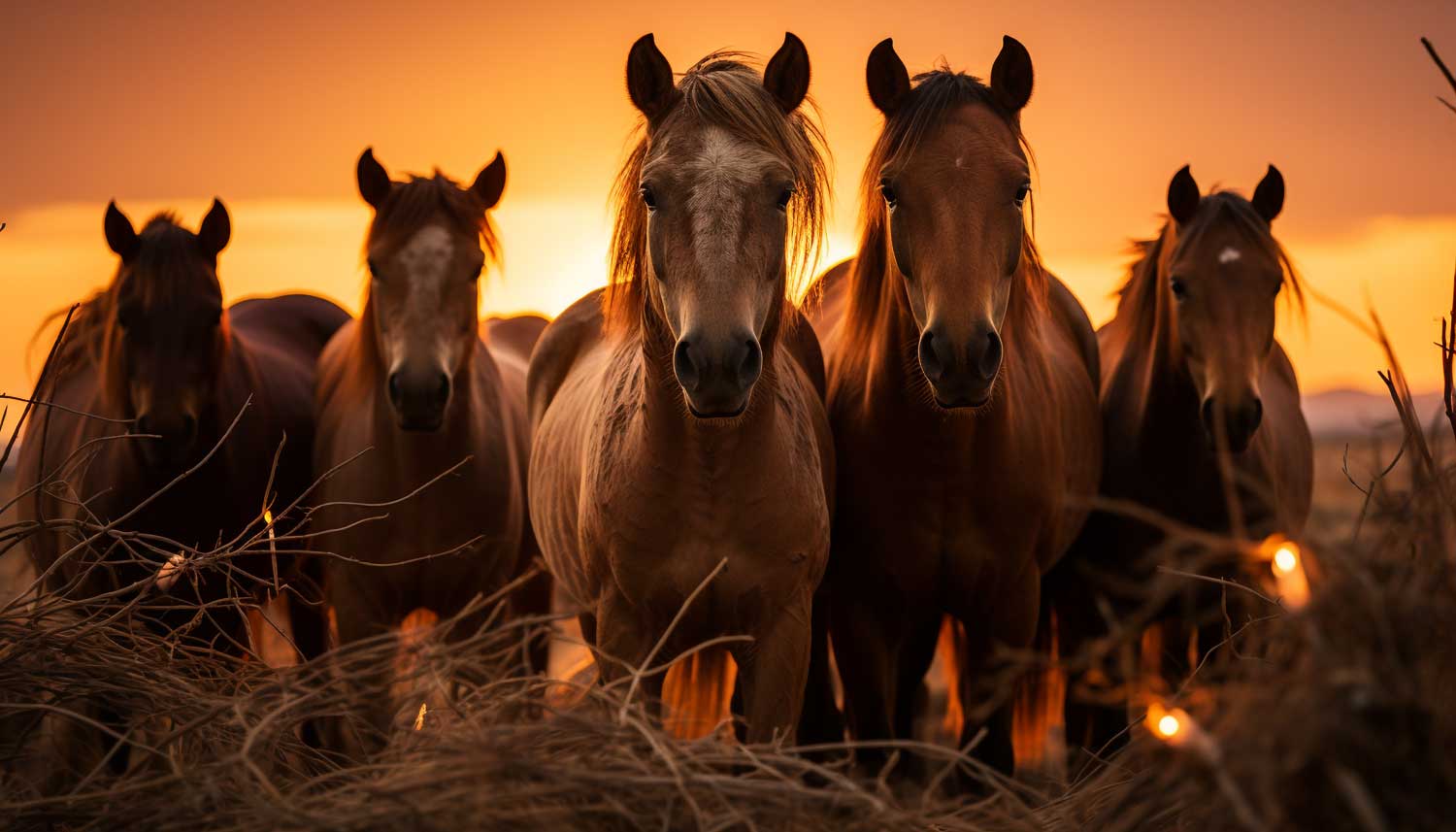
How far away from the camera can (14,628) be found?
2.43m

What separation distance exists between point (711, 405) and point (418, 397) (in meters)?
1.91

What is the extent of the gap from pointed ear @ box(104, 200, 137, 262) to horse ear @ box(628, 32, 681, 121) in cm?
239

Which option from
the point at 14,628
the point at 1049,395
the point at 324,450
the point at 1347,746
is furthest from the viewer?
the point at 324,450

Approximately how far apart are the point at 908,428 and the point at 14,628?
2192 mm

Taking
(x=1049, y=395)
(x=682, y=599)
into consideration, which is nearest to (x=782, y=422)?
(x=682, y=599)

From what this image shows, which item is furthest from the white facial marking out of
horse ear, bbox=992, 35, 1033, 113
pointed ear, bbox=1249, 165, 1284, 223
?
pointed ear, bbox=1249, 165, 1284, 223

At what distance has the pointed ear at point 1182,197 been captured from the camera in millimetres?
Answer: 4426

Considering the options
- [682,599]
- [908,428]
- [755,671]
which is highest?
[908,428]

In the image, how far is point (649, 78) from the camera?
10.2ft

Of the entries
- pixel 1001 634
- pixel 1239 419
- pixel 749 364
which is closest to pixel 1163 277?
pixel 1239 419

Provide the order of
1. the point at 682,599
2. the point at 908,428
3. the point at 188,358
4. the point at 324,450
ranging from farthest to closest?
the point at 324,450 → the point at 188,358 → the point at 908,428 → the point at 682,599

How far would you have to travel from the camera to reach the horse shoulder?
4746mm

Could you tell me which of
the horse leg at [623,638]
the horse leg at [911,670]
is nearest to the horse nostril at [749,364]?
the horse leg at [623,638]

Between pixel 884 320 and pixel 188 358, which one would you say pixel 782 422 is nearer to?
pixel 884 320
